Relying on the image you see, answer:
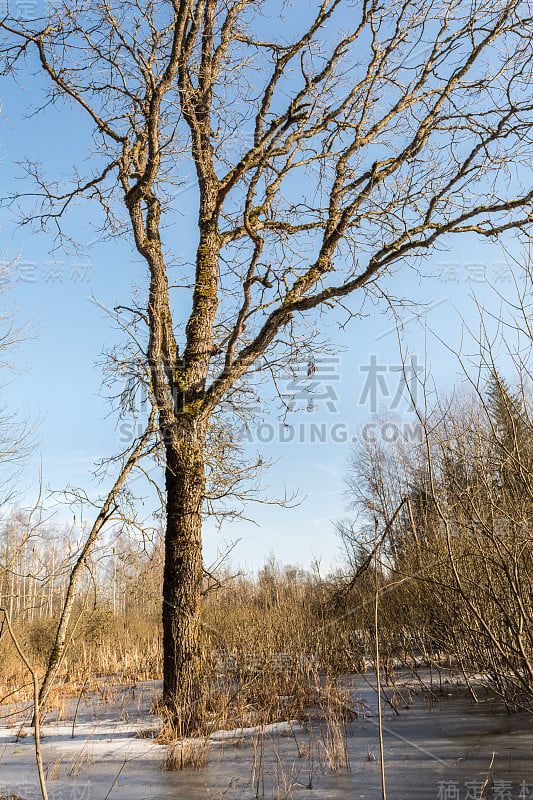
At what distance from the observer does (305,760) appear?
15.8 ft

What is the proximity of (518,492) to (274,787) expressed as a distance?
299cm

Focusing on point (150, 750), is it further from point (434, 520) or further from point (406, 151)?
point (406, 151)

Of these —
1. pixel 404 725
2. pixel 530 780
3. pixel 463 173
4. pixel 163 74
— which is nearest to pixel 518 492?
pixel 530 780

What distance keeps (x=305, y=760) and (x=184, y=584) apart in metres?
2.36

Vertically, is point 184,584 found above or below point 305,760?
above

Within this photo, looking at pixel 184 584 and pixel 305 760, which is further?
pixel 184 584

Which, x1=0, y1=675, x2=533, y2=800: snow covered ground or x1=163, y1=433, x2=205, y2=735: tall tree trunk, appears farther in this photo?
x1=163, y1=433, x2=205, y2=735: tall tree trunk

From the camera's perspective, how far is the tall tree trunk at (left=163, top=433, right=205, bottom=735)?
6258 millimetres

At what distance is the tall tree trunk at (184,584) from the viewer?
6258 mm

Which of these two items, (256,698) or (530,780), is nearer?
(530,780)

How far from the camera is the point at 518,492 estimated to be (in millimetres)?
4855

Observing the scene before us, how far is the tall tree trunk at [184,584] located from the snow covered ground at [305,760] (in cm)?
47

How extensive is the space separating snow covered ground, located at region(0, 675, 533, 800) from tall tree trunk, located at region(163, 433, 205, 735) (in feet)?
1.55

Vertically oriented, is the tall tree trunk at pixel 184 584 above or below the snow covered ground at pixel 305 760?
above
